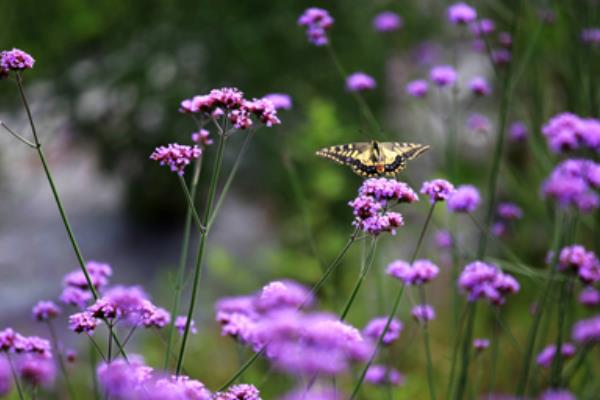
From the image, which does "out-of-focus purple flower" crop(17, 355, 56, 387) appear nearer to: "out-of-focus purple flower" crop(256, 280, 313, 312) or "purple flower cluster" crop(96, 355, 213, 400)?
"purple flower cluster" crop(96, 355, 213, 400)

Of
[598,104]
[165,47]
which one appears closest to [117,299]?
[598,104]

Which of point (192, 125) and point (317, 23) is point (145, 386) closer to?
point (317, 23)

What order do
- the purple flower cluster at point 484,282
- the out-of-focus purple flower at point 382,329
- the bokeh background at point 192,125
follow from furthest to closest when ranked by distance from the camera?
the bokeh background at point 192,125 < the out-of-focus purple flower at point 382,329 < the purple flower cluster at point 484,282

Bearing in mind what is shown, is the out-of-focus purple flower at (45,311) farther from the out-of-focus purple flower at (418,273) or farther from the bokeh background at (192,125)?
the bokeh background at (192,125)

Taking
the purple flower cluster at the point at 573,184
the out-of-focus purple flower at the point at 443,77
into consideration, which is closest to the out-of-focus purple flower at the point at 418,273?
the purple flower cluster at the point at 573,184

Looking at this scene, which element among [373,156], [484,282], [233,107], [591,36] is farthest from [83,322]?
[591,36]

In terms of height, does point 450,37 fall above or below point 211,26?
above

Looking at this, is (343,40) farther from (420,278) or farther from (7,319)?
(420,278)
